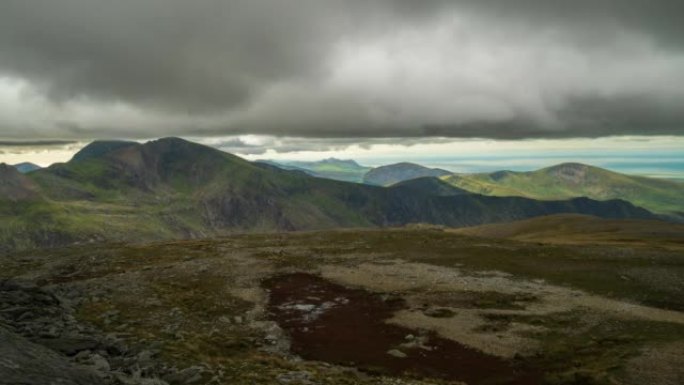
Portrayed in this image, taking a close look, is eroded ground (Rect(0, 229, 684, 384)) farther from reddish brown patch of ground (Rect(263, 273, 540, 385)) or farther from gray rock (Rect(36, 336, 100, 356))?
gray rock (Rect(36, 336, 100, 356))

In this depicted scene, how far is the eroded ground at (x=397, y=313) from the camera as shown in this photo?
3684 centimetres

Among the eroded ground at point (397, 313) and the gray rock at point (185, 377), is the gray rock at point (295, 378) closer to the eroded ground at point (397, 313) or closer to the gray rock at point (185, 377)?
the eroded ground at point (397, 313)

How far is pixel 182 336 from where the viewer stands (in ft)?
A: 143

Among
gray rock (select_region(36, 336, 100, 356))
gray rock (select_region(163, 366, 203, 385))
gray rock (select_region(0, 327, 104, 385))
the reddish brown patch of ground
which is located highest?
gray rock (select_region(0, 327, 104, 385))

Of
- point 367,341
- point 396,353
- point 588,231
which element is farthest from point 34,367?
point 588,231

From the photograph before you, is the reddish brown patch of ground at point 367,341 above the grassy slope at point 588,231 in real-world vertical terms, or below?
above

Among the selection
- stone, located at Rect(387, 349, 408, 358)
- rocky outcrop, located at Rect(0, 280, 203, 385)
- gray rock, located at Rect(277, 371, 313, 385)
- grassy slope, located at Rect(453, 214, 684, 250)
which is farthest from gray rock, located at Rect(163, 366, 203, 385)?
grassy slope, located at Rect(453, 214, 684, 250)

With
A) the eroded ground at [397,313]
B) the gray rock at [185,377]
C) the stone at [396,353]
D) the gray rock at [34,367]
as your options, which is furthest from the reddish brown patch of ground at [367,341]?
the gray rock at [34,367]

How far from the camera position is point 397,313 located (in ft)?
179

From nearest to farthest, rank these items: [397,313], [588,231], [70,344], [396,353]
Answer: [70,344] < [396,353] < [397,313] < [588,231]

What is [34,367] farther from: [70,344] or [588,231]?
[588,231]

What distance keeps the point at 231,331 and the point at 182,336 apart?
556 cm

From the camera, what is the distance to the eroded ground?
36.8 m

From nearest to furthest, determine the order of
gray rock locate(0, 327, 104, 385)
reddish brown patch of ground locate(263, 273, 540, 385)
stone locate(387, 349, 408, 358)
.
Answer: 1. gray rock locate(0, 327, 104, 385)
2. reddish brown patch of ground locate(263, 273, 540, 385)
3. stone locate(387, 349, 408, 358)
